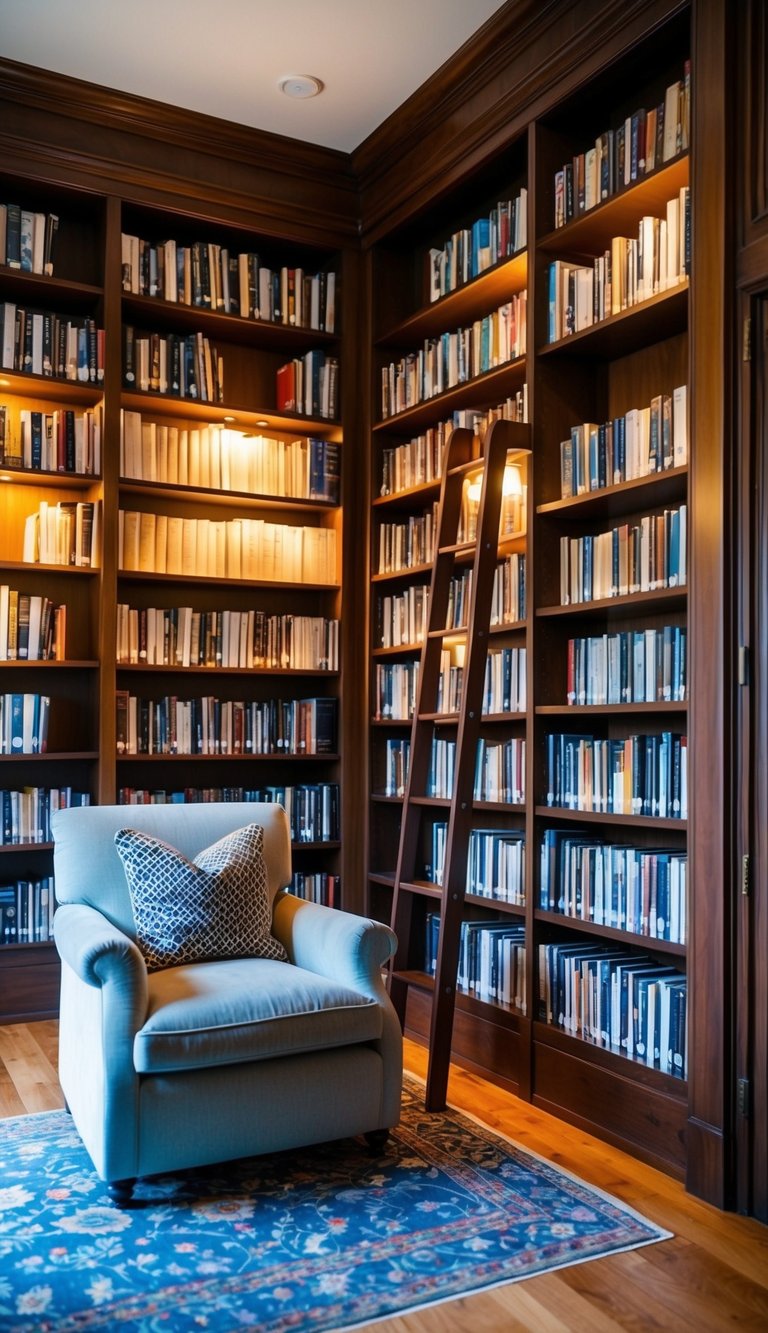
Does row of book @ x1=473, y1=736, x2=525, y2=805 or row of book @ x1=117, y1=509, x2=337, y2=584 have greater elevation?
row of book @ x1=117, y1=509, x2=337, y2=584

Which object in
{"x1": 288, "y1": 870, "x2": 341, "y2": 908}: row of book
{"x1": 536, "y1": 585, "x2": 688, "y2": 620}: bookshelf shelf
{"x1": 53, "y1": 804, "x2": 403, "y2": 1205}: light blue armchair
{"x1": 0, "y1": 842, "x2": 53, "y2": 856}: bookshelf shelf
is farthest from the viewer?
{"x1": 288, "y1": 870, "x2": 341, "y2": 908}: row of book

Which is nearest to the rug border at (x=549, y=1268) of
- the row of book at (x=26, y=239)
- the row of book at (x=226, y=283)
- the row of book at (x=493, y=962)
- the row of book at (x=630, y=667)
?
the row of book at (x=493, y=962)

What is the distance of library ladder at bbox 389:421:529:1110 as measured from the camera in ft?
11.0

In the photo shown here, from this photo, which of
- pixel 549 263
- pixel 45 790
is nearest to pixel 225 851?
pixel 45 790

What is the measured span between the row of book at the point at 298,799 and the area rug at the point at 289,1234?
161cm

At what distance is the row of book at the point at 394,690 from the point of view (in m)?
4.36

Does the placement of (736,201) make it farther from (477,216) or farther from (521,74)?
(477,216)

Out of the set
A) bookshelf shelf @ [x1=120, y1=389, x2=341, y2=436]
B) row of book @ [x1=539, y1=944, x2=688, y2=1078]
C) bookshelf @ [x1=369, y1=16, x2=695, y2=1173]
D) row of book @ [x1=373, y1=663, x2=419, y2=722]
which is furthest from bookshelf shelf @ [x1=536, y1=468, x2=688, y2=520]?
bookshelf shelf @ [x1=120, y1=389, x2=341, y2=436]

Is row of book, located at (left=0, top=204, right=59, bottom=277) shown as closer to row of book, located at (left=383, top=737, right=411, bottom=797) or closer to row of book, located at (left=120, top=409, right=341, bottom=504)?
row of book, located at (left=120, top=409, right=341, bottom=504)

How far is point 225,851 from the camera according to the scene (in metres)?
3.22

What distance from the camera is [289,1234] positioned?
246 centimetres

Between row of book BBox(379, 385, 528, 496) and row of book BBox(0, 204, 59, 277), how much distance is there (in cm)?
145

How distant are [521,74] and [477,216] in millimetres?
793

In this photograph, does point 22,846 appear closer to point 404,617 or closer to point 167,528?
point 167,528
